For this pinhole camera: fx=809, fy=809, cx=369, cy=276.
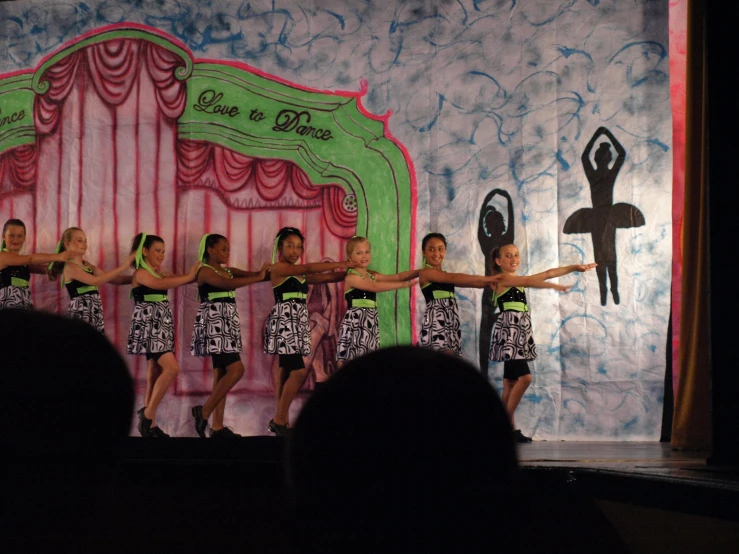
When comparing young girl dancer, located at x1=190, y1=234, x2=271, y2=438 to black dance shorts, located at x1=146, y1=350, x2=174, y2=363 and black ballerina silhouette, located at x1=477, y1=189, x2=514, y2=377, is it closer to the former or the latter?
black dance shorts, located at x1=146, y1=350, x2=174, y2=363

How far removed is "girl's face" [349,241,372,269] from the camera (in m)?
5.89

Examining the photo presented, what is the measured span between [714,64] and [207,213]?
414 cm

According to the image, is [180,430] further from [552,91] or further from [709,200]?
[709,200]

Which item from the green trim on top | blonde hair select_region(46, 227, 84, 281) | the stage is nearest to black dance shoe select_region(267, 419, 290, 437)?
blonde hair select_region(46, 227, 84, 281)

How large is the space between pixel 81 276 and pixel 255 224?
1379 millimetres

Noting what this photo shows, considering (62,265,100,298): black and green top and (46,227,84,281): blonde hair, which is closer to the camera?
(62,265,100,298): black and green top

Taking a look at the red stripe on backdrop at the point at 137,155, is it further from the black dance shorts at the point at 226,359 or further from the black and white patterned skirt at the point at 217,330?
the black dance shorts at the point at 226,359

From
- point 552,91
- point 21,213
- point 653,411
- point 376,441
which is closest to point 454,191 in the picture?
point 552,91

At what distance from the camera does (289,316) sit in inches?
227

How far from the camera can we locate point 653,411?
560 centimetres

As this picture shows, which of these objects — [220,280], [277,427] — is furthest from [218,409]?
[220,280]

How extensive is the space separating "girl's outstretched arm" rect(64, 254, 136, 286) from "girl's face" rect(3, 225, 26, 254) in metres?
0.52

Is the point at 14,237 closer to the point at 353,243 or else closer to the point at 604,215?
the point at 353,243

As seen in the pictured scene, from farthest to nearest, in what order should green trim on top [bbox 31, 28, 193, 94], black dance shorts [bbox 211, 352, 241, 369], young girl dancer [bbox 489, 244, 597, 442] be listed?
green trim on top [bbox 31, 28, 193, 94] < black dance shorts [bbox 211, 352, 241, 369] < young girl dancer [bbox 489, 244, 597, 442]
